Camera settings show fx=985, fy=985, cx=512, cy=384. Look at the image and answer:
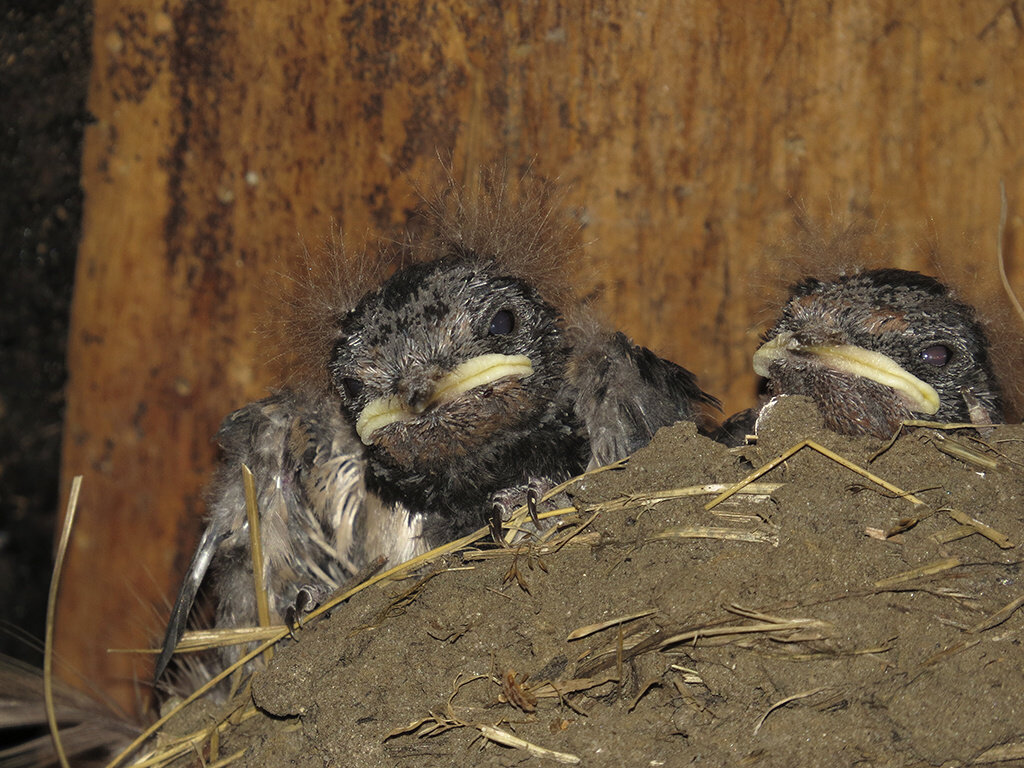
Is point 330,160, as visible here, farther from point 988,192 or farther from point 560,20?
point 988,192

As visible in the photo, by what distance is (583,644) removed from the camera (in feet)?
4.93

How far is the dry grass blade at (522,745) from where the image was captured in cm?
141

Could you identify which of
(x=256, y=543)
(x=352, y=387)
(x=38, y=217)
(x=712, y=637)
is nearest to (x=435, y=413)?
(x=352, y=387)

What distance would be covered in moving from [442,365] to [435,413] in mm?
91

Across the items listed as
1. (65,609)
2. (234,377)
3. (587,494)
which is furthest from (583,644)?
(65,609)

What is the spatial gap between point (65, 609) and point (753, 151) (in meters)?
2.02

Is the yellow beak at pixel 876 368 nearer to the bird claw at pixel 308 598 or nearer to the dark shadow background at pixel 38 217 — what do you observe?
the bird claw at pixel 308 598

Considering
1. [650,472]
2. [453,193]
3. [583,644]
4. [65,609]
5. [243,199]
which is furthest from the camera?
[65,609]

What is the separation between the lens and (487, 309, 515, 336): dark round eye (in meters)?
1.94

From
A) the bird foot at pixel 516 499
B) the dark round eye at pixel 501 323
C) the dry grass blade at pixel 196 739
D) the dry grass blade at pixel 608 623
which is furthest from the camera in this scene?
the dark round eye at pixel 501 323

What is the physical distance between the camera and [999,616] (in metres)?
1.35

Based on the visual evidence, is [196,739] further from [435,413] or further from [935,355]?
[935,355]

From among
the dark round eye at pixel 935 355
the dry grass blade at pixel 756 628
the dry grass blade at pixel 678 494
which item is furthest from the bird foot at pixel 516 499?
the dark round eye at pixel 935 355

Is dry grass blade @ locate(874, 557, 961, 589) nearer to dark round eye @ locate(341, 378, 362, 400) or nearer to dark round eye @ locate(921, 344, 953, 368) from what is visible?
dark round eye @ locate(921, 344, 953, 368)
